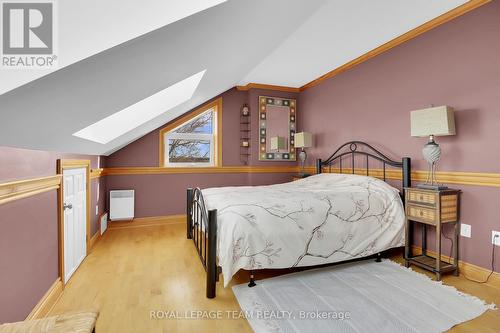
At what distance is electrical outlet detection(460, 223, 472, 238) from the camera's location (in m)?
2.29

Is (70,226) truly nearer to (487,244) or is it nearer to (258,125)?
(258,125)

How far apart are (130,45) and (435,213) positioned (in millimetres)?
2612

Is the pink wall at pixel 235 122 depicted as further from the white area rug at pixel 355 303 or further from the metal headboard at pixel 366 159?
the white area rug at pixel 355 303

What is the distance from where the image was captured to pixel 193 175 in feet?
14.4

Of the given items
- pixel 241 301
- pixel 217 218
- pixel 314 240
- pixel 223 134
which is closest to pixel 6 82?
pixel 217 218

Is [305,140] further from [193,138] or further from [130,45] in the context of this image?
[130,45]

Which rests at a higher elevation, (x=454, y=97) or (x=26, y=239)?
(x=454, y=97)

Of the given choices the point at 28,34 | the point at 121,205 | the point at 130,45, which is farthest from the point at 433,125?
the point at 121,205

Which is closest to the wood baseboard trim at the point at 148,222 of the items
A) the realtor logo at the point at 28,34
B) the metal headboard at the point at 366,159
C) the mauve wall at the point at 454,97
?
the metal headboard at the point at 366,159

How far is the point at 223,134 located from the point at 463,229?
11.6 ft

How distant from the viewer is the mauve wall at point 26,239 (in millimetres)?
1197

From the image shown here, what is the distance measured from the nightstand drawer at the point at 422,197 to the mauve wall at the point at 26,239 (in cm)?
301

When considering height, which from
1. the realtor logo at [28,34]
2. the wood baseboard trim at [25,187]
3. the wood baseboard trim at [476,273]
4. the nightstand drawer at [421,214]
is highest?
the realtor logo at [28,34]

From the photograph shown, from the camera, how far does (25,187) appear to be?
4.48 feet
